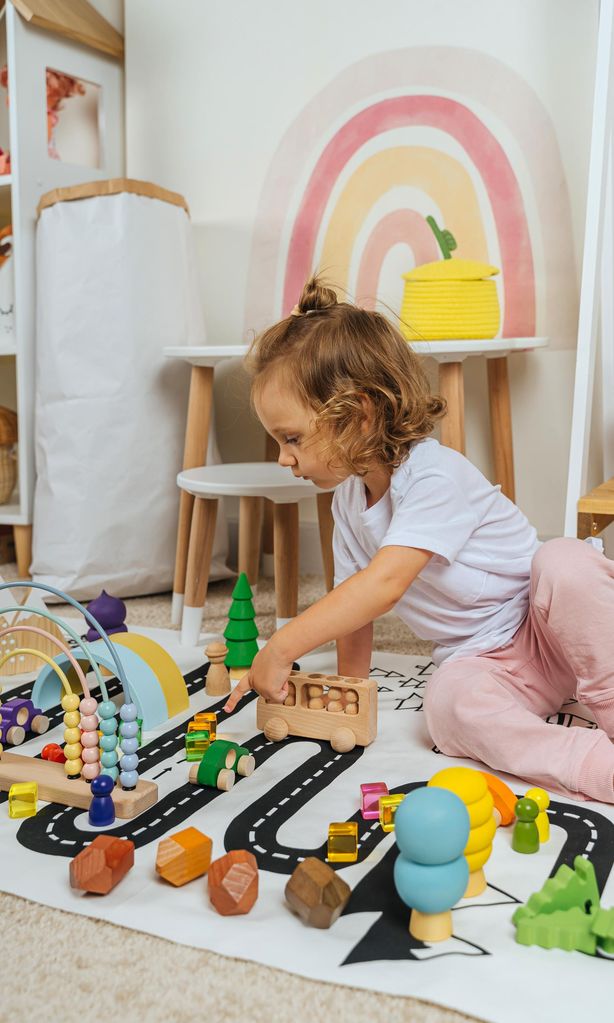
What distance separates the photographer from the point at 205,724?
3.41ft

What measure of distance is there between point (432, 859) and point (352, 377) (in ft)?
1.65

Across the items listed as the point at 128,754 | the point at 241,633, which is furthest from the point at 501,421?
the point at 128,754

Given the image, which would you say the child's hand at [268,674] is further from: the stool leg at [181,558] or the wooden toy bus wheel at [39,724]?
the stool leg at [181,558]

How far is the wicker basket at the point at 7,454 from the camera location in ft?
6.40

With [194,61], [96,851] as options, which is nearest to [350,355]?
[96,851]

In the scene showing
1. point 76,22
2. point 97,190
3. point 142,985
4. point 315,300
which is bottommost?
point 142,985

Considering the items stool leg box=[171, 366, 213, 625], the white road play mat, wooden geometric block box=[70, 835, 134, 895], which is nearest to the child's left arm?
the white road play mat

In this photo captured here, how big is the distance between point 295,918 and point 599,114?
3.68 feet

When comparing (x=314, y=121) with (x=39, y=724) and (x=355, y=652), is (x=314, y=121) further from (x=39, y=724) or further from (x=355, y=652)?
(x=39, y=724)

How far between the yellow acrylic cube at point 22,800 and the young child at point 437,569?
0.69ft

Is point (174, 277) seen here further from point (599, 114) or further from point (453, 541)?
point (453, 541)

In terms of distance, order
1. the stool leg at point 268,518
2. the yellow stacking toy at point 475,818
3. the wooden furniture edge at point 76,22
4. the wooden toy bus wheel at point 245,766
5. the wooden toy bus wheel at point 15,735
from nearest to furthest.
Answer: the yellow stacking toy at point 475,818 → the wooden toy bus wheel at point 245,766 → the wooden toy bus wheel at point 15,735 → the wooden furniture edge at point 76,22 → the stool leg at point 268,518

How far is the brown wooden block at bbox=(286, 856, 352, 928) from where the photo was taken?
0.68 metres

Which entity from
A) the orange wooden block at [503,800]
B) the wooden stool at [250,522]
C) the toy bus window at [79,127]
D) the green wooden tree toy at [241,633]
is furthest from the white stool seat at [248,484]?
the toy bus window at [79,127]
